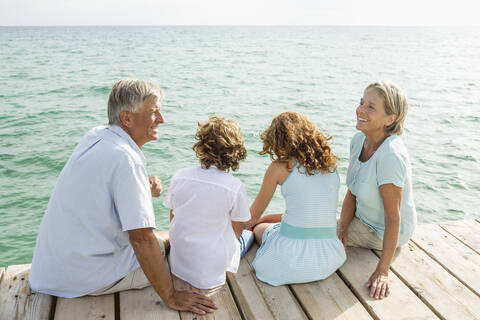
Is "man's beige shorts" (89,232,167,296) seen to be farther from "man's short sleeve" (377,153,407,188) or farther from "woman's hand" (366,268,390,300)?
"man's short sleeve" (377,153,407,188)

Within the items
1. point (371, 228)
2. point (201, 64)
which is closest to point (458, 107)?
point (371, 228)

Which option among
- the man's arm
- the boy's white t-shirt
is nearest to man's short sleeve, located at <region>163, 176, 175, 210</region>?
the boy's white t-shirt

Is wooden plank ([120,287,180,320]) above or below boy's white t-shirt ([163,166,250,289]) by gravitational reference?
→ below

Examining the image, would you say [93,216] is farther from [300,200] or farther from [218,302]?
[300,200]

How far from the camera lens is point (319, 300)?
246 centimetres

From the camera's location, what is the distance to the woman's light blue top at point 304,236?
2.54 m

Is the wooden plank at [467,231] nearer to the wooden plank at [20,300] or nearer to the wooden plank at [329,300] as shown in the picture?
the wooden plank at [329,300]

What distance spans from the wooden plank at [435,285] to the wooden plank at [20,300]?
2.20m

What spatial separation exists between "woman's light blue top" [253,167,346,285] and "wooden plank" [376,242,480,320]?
51 cm

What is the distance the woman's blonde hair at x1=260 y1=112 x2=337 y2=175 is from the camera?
2451mm

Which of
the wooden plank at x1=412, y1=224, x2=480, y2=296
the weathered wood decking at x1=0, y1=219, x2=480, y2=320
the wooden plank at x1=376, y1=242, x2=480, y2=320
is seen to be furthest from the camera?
the wooden plank at x1=412, y1=224, x2=480, y2=296

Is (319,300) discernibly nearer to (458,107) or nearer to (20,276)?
(20,276)

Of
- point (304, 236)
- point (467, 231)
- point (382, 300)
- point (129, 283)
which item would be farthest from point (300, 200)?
point (467, 231)

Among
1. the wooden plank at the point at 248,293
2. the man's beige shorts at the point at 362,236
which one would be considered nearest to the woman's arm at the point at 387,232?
the man's beige shorts at the point at 362,236
